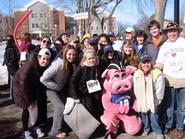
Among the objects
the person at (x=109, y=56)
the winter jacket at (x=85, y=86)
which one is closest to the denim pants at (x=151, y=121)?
the winter jacket at (x=85, y=86)

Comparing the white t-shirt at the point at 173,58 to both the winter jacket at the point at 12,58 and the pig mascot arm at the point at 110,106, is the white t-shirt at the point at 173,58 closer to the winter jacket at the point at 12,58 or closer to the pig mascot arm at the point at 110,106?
the pig mascot arm at the point at 110,106

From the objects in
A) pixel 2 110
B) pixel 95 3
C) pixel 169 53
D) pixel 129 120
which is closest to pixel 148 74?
pixel 169 53

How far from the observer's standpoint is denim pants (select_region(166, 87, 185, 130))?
596cm

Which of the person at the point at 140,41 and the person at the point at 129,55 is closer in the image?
the person at the point at 129,55

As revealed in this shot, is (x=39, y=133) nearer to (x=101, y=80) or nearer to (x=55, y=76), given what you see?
(x=55, y=76)

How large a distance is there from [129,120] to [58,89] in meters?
1.34

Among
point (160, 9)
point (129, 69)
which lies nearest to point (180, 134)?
point (129, 69)

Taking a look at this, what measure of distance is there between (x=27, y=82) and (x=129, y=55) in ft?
6.31

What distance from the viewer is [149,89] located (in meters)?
5.84

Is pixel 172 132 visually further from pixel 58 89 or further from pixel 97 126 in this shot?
pixel 58 89

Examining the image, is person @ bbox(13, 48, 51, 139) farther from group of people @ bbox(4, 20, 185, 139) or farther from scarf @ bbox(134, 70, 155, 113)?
scarf @ bbox(134, 70, 155, 113)

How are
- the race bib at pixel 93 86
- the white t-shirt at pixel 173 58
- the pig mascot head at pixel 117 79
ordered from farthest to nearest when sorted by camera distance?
the race bib at pixel 93 86 < the pig mascot head at pixel 117 79 < the white t-shirt at pixel 173 58

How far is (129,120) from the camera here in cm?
609

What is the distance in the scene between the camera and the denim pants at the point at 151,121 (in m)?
5.97
